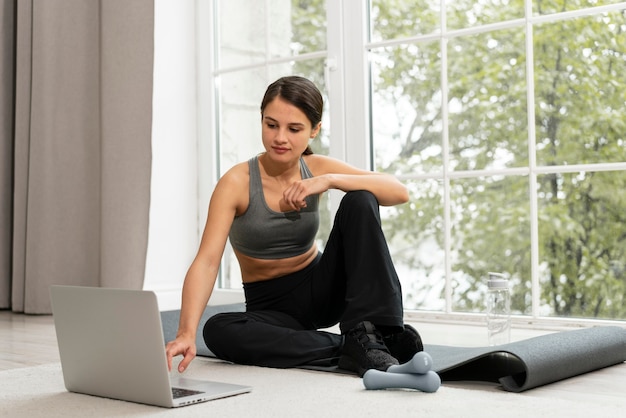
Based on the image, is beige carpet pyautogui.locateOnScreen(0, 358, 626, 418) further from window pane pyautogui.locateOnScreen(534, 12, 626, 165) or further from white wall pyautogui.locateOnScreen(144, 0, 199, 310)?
window pane pyautogui.locateOnScreen(534, 12, 626, 165)

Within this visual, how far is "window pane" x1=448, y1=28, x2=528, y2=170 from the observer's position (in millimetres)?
4660

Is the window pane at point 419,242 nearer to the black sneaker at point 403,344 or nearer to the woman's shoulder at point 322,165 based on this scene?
the woman's shoulder at point 322,165

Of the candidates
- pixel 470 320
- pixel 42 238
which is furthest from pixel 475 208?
pixel 42 238

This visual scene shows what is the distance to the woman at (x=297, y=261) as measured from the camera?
73.5 inches

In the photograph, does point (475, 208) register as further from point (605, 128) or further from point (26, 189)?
point (26, 189)

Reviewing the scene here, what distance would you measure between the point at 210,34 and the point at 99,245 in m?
1.12

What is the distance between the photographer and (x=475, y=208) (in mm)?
4738

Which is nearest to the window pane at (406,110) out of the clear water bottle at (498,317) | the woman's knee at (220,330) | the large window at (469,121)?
the large window at (469,121)

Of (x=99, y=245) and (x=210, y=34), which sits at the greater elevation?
(x=210, y=34)

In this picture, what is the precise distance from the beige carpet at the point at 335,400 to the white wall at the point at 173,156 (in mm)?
1971

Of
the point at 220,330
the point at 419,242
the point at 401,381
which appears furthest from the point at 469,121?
the point at 401,381

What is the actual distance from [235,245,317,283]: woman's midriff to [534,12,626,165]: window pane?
2.54 m

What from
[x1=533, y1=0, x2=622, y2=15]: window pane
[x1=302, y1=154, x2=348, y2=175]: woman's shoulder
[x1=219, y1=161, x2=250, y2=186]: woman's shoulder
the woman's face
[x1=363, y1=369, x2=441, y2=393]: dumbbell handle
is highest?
[x1=533, y1=0, x2=622, y2=15]: window pane

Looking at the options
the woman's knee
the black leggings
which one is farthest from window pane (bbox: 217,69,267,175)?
the woman's knee
